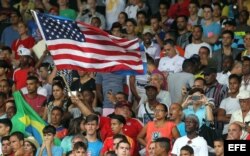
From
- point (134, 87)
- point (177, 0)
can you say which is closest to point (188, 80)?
point (134, 87)

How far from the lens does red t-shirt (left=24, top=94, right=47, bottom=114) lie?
68.2 feet

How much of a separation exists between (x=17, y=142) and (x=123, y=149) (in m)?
1.96

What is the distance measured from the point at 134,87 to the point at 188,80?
A: 1.16 meters

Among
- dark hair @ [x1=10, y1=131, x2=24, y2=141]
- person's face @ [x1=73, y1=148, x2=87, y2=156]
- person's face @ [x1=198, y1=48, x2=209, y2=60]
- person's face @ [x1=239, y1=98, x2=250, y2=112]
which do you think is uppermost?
person's face @ [x1=198, y1=48, x2=209, y2=60]

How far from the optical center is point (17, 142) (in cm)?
1823

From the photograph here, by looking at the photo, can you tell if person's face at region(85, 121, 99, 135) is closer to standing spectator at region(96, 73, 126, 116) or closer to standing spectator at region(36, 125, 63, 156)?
standing spectator at region(36, 125, 63, 156)

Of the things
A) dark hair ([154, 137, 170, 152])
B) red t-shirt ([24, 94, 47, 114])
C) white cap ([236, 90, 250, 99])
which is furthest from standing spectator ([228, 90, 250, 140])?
red t-shirt ([24, 94, 47, 114])

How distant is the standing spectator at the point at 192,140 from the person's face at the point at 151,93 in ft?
6.23

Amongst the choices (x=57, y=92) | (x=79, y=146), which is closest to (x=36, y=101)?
(x=57, y=92)

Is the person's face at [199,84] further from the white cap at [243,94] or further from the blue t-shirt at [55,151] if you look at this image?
→ the blue t-shirt at [55,151]

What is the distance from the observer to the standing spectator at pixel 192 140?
1755 cm

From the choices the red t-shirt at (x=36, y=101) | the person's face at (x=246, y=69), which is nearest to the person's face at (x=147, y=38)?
the red t-shirt at (x=36, y=101)

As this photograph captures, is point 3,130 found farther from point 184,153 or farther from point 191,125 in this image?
point 184,153

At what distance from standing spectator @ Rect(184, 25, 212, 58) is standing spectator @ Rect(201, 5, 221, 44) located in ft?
1.23
